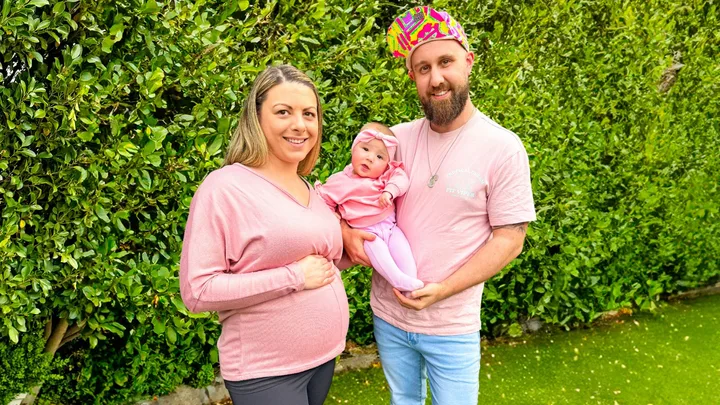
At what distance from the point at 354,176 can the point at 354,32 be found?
196 centimetres

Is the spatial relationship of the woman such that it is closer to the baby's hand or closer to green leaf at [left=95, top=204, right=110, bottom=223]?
the baby's hand

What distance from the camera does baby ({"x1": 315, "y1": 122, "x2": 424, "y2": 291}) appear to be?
2.74 meters

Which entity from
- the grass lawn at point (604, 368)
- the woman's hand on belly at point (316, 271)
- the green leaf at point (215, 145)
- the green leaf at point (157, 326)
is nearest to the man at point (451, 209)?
the woman's hand on belly at point (316, 271)

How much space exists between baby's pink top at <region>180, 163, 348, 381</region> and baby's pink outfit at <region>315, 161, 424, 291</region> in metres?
0.34

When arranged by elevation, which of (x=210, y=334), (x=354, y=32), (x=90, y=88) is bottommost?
(x=210, y=334)

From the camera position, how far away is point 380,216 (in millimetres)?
2793

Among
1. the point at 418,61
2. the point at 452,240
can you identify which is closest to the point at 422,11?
the point at 418,61

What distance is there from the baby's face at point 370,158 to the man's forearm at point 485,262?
57cm

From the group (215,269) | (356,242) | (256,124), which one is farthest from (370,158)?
(215,269)

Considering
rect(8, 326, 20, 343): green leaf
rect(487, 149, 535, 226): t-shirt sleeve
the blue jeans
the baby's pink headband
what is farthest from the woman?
rect(8, 326, 20, 343): green leaf

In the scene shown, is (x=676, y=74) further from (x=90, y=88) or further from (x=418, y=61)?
(x=90, y=88)

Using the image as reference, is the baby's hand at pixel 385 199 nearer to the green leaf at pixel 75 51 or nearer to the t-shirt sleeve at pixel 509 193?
the t-shirt sleeve at pixel 509 193

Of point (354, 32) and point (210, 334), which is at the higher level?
point (354, 32)

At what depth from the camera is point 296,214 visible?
2.36 meters
